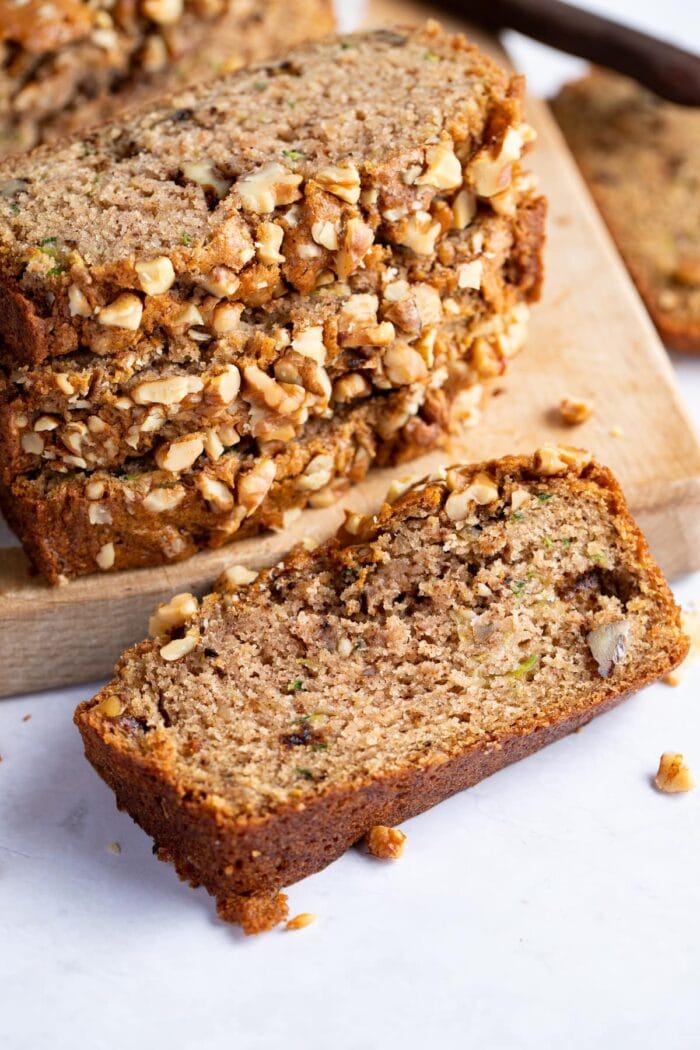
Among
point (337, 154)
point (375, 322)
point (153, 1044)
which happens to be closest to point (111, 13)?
point (337, 154)

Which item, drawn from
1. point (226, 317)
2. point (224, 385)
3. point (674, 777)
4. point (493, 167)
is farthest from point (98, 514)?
point (674, 777)

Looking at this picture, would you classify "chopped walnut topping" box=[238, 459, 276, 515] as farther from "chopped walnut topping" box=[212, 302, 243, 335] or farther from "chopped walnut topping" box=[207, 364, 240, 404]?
"chopped walnut topping" box=[212, 302, 243, 335]

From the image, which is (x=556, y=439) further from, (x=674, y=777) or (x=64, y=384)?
(x=64, y=384)

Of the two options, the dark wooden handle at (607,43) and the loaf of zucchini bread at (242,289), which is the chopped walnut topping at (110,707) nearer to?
the loaf of zucchini bread at (242,289)

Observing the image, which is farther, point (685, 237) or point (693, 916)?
point (685, 237)

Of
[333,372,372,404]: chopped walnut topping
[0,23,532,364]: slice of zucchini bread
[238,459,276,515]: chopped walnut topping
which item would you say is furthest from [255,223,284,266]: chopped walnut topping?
[238,459,276,515]: chopped walnut topping

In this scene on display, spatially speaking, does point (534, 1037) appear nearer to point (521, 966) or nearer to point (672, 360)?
point (521, 966)
